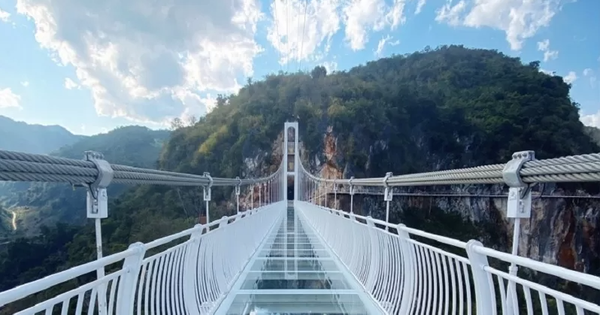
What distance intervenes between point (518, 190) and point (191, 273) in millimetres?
1791

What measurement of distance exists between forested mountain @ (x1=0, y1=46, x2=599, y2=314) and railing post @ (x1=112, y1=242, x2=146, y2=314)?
73.8ft

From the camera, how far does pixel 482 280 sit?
1279 millimetres

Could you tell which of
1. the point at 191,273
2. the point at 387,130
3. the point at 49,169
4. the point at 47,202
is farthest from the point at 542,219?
the point at 47,202

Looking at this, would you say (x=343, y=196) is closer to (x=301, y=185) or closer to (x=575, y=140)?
(x=301, y=185)

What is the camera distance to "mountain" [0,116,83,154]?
4447 centimetres

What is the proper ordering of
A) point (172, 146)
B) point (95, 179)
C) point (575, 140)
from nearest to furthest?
point (95, 179), point (575, 140), point (172, 146)

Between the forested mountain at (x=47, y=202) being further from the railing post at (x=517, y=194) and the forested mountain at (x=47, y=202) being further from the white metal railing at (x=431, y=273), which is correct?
the railing post at (x=517, y=194)

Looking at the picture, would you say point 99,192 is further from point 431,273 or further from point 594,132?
point 594,132

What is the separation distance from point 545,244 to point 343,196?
12.9 meters

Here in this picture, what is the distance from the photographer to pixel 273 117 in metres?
32.6

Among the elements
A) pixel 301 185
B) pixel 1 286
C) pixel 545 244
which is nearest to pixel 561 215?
pixel 545 244

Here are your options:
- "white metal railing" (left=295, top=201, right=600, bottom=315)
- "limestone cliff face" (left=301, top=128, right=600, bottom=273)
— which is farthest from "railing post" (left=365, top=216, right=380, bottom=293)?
"limestone cliff face" (left=301, top=128, right=600, bottom=273)

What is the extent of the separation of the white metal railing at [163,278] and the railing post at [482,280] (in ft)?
3.79

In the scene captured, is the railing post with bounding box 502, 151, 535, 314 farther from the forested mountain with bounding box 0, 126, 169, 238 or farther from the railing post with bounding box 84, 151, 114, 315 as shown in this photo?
the forested mountain with bounding box 0, 126, 169, 238
